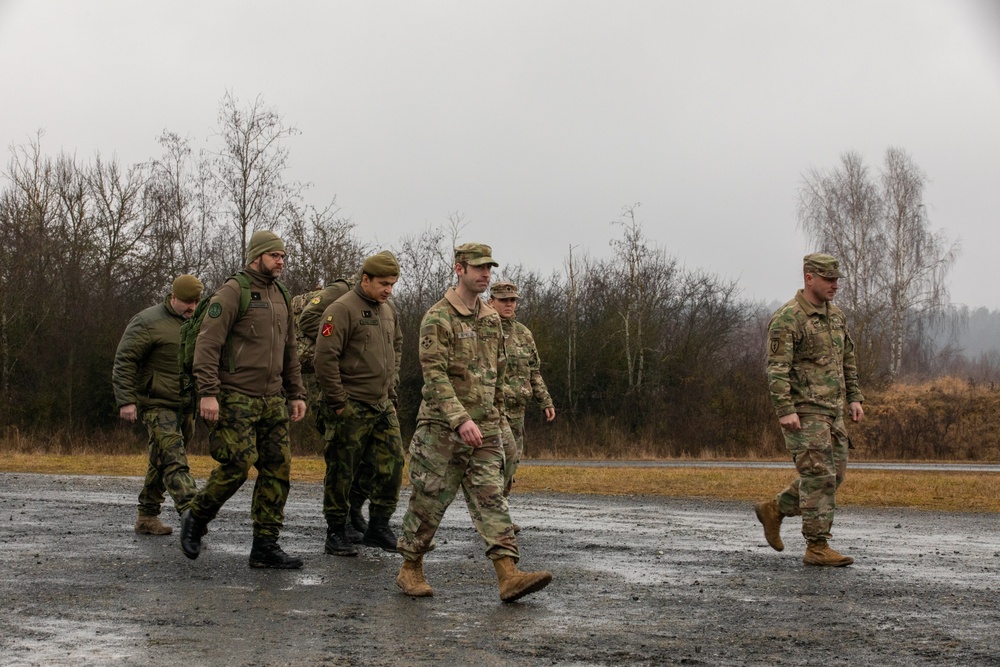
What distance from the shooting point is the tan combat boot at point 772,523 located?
33.2 ft

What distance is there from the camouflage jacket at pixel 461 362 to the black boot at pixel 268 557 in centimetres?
172

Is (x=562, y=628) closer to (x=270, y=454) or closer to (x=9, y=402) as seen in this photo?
(x=270, y=454)

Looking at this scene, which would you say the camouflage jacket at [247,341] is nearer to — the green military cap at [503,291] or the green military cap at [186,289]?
the green military cap at [186,289]

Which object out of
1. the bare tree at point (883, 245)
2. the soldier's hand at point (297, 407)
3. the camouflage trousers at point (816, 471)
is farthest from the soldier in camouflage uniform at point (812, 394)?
the bare tree at point (883, 245)

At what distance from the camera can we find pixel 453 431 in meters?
7.78

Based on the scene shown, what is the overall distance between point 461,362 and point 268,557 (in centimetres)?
225

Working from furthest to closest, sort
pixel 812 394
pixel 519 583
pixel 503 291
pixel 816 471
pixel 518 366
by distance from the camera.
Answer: pixel 518 366 → pixel 503 291 → pixel 812 394 → pixel 816 471 → pixel 519 583

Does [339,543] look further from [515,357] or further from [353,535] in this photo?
[515,357]

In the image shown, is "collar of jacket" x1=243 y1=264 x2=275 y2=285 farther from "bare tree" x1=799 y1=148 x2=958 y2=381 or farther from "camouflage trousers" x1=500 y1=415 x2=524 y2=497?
"bare tree" x1=799 y1=148 x2=958 y2=381

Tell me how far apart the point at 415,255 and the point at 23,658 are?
104 ft

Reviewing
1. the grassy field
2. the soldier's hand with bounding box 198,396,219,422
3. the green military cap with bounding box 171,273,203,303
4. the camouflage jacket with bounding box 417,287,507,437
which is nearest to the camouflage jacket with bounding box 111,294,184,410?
the green military cap with bounding box 171,273,203,303

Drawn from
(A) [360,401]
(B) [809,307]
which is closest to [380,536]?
(A) [360,401]

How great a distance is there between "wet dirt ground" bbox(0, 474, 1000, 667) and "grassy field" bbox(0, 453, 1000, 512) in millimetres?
3708

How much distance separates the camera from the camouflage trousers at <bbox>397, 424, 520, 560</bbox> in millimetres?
7840
